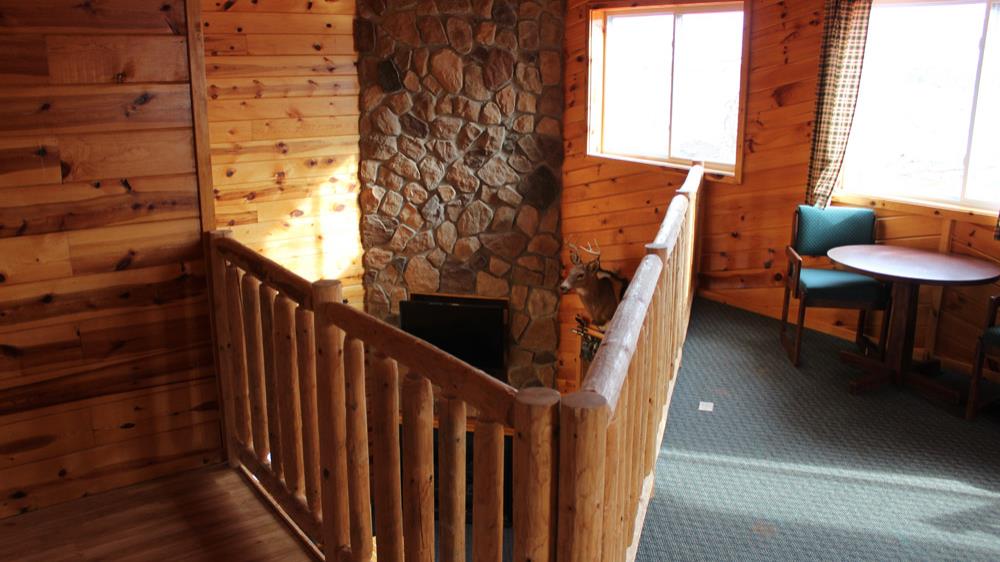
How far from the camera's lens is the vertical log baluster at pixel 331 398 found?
242 centimetres

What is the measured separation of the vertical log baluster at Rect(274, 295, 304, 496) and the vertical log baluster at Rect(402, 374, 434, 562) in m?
0.77

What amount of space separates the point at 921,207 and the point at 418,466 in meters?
3.69

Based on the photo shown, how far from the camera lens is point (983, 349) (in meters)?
3.73

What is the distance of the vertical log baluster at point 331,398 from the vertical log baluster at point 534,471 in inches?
37.6

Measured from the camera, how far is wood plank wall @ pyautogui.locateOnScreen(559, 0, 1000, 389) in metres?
4.50

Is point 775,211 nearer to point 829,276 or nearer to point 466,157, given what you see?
point 829,276

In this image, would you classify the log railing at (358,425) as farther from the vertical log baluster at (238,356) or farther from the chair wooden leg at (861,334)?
the chair wooden leg at (861,334)

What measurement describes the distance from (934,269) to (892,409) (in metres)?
0.71

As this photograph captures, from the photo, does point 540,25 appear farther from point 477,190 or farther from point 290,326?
point 290,326

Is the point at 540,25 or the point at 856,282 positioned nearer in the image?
the point at 856,282

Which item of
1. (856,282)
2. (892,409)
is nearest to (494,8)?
(856,282)

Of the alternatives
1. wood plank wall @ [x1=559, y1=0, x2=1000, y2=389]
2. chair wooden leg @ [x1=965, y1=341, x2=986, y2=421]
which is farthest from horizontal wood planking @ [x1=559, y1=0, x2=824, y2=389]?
chair wooden leg @ [x1=965, y1=341, x2=986, y2=421]

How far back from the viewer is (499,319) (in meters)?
7.25

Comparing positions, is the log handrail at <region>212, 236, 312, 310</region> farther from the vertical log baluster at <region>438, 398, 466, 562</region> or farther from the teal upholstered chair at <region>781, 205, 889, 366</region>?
the teal upholstered chair at <region>781, 205, 889, 366</region>
